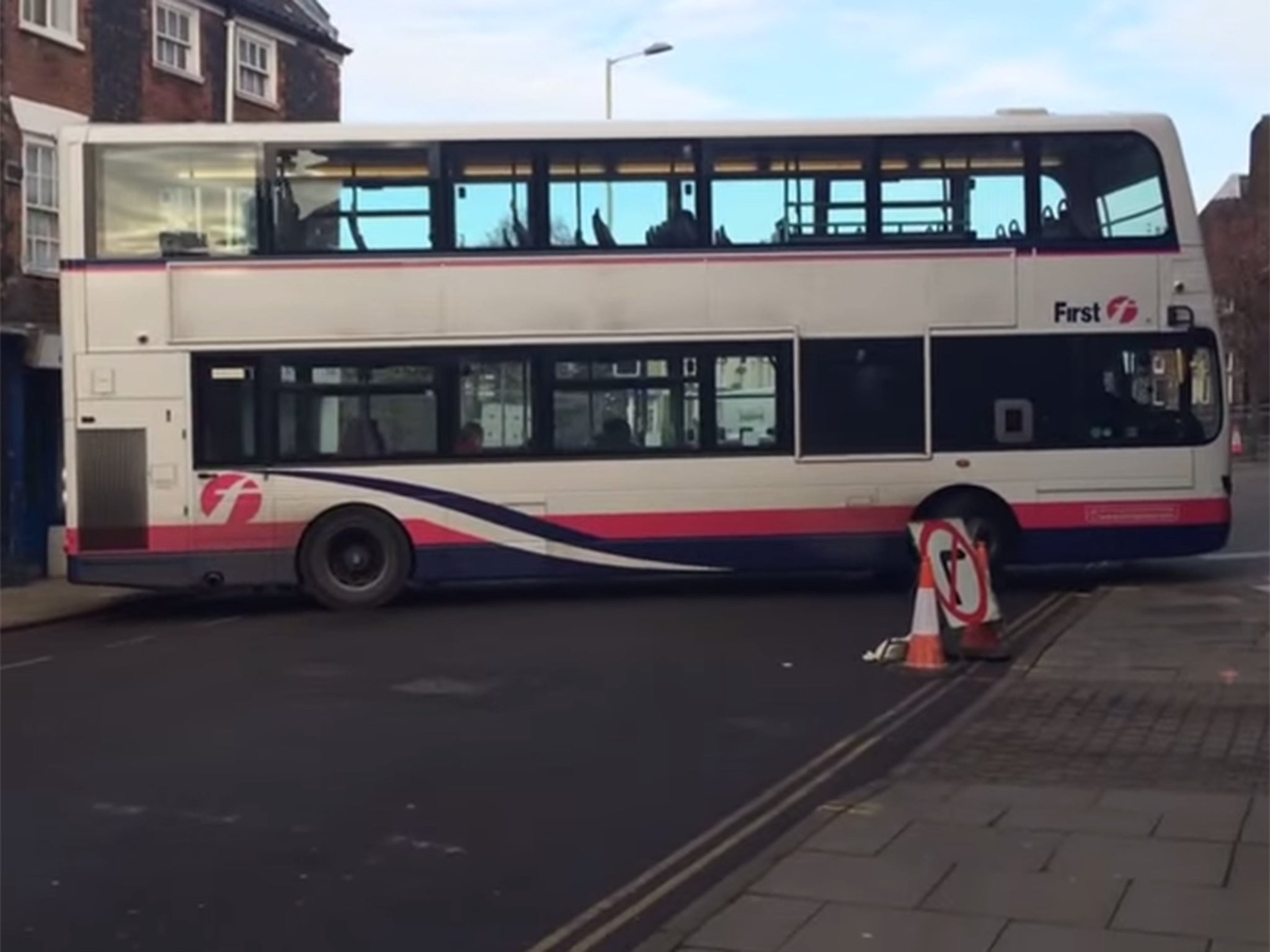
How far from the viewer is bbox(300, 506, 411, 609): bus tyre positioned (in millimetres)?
16328

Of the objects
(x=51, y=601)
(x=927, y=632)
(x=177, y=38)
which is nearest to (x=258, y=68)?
(x=177, y=38)

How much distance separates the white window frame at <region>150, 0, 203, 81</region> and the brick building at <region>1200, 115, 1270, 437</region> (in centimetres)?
4059

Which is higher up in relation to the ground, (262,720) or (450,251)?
(450,251)

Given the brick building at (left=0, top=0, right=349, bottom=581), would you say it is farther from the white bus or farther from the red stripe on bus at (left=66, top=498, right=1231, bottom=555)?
the red stripe on bus at (left=66, top=498, right=1231, bottom=555)

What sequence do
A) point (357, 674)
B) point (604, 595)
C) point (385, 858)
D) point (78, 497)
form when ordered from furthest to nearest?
1. point (604, 595)
2. point (78, 497)
3. point (357, 674)
4. point (385, 858)

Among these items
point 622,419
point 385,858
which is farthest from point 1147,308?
point 385,858

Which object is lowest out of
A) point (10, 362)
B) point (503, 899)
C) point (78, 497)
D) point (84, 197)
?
point (503, 899)

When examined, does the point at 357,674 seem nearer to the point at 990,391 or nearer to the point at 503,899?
the point at 503,899

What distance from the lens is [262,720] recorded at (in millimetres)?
10227

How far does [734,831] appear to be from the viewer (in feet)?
24.3

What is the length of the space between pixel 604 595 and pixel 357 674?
18.6 feet

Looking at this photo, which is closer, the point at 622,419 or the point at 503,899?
the point at 503,899

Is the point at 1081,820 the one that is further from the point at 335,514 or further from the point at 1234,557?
the point at 1234,557

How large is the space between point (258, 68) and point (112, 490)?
12.2 m
